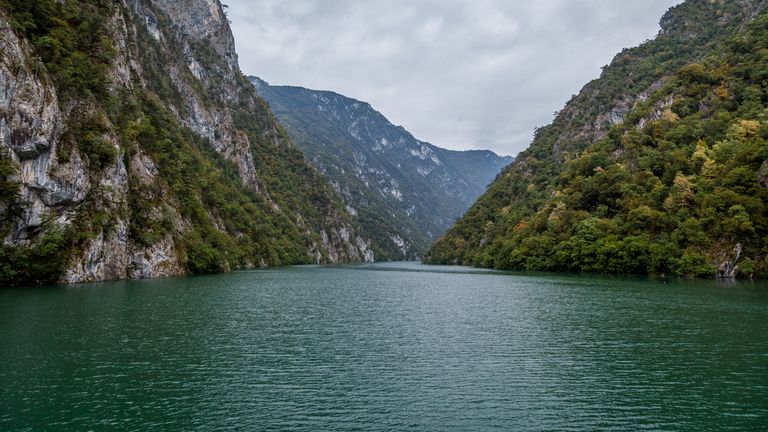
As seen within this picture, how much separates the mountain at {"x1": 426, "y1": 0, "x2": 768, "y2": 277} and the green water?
143 feet

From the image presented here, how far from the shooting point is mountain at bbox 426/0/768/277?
86438mm

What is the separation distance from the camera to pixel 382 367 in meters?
26.9


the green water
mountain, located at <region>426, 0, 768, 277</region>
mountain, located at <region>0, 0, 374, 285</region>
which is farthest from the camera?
mountain, located at <region>426, 0, 768, 277</region>

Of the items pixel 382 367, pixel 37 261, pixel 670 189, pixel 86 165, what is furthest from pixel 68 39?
pixel 670 189

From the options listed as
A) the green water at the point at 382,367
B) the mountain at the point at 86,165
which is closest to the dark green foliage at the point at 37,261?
the mountain at the point at 86,165

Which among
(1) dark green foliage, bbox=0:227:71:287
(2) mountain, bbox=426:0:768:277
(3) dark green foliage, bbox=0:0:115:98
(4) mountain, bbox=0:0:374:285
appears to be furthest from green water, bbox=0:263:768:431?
(3) dark green foliage, bbox=0:0:115:98

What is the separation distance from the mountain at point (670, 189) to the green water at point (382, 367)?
4358 cm

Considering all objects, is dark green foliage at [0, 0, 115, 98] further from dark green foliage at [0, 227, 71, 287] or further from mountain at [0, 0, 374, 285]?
dark green foliage at [0, 227, 71, 287]

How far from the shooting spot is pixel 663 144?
11988cm

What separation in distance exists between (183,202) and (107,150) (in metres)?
38.2

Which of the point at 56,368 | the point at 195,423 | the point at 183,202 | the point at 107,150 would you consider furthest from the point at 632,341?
the point at 183,202

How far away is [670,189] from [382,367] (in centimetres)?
9589

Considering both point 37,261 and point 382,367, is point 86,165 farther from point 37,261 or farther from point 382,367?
point 382,367

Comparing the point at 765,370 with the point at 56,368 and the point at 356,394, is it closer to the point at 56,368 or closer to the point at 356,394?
the point at 356,394
